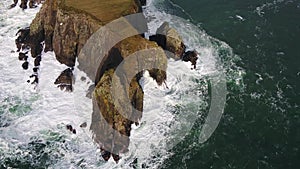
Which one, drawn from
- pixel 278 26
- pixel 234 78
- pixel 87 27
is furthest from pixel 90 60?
pixel 278 26

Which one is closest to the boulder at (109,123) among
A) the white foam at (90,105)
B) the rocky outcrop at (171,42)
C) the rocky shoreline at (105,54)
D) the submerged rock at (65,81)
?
the rocky shoreline at (105,54)

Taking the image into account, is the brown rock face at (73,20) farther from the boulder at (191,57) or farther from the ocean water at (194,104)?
the boulder at (191,57)

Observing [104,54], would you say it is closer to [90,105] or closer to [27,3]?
[90,105]

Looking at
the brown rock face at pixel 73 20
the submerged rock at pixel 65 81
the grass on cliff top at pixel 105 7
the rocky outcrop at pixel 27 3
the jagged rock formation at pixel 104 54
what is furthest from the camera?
the rocky outcrop at pixel 27 3

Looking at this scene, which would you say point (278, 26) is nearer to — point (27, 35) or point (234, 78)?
point (234, 78)

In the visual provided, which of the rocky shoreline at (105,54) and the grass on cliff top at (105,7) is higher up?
the grass on cliff top at (105,7)

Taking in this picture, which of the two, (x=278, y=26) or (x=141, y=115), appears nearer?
(x=141, y=115)

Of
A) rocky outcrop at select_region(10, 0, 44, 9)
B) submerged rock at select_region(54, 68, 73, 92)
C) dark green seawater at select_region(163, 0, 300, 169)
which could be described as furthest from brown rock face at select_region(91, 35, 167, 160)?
rocky outcrop at select_region(10, 0, 44, 9)
